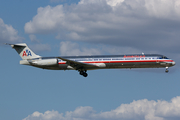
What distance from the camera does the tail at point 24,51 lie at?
2320 inches

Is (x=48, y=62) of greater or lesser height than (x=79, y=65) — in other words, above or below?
above

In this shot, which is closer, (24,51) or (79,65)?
(79,65)

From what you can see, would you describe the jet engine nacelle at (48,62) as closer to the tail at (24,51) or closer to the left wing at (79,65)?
the left wing at (79,65)

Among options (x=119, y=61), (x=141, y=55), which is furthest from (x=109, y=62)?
(x=141, y=55)

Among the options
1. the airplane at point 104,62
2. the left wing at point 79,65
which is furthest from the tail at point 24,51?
the left wing at point 79,65

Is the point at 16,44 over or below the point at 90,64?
over

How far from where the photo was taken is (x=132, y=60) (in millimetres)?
52969

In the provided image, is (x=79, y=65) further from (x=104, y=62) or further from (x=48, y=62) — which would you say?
(x=48, y=62)

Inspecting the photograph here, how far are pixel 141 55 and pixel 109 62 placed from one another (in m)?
6.72

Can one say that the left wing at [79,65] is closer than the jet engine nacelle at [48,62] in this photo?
Yes

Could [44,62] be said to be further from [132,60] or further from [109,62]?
[132,60]

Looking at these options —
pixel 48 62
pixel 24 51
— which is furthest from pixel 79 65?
pixel 24 51

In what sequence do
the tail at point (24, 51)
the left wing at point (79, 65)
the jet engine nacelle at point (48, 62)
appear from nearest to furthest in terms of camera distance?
1. the left wing at point (79, 65)
2. the jet engine nacelle at point (48, 62)
3. the tail at point (24, 51)

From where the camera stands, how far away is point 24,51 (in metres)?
59.4
